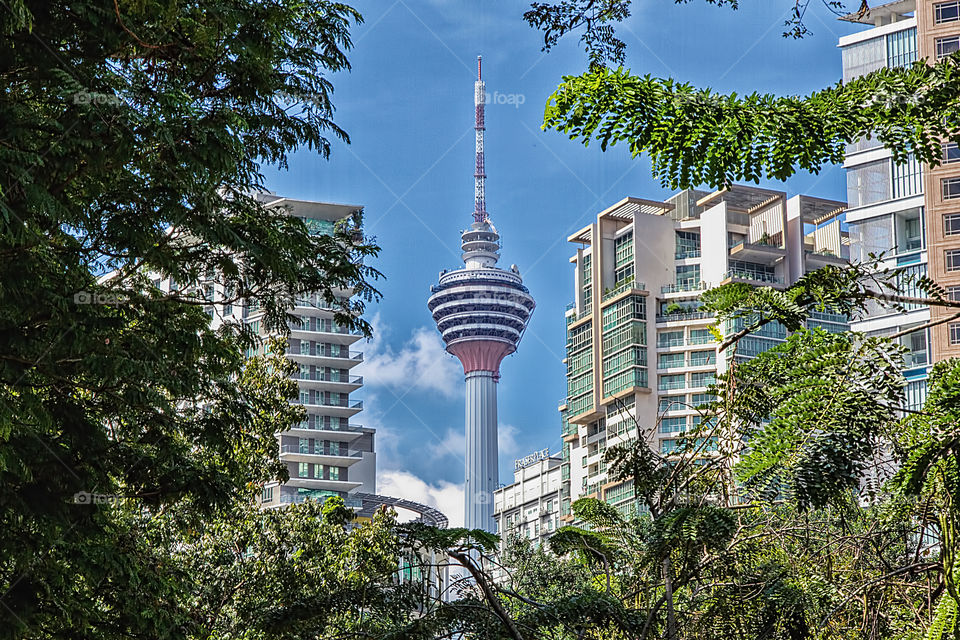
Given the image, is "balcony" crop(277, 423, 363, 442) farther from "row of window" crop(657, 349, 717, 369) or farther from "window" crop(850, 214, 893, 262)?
"window" crop(850, 214, 893, 262)

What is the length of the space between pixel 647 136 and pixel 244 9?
24.1 ft

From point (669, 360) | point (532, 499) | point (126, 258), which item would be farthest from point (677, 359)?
point (126, 258)

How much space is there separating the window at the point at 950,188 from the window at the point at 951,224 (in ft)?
2.49

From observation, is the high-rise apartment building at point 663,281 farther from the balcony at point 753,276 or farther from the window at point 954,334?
the window at point 954,334

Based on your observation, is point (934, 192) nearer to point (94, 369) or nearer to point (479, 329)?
point (94, 369)

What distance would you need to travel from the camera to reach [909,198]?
53.1 meters

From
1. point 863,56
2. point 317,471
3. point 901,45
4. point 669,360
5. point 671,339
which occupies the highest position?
point 863,56

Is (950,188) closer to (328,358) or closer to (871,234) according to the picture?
(871,234)

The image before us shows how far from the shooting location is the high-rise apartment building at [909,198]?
48719 millimetres

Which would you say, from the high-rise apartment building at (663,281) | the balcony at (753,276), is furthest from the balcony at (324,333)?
the balcony at (753,276)

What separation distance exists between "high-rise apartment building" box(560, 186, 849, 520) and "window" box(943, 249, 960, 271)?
25833 millimetres

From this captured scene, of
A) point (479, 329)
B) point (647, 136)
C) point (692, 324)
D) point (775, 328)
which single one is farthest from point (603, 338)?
point (647, 136)

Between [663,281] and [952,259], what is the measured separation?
31.4 meters

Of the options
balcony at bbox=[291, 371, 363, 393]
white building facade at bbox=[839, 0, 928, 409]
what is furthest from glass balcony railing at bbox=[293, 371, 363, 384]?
white building facade at bbox=[839, 0, 928, 409]
